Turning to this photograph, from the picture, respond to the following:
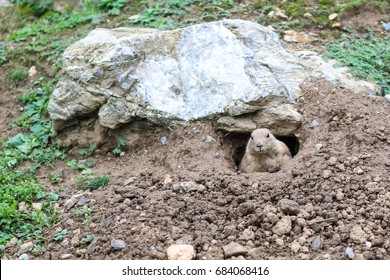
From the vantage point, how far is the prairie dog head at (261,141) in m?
7.32

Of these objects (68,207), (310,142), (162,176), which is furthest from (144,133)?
(310,142)

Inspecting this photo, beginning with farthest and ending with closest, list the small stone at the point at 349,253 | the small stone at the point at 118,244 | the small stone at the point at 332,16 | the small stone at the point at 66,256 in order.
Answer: the small stone at the point at 332,16 → the small stone at the point at 66,256 → the small stone at the point at 118,244 → the small stone at the point at 349,253

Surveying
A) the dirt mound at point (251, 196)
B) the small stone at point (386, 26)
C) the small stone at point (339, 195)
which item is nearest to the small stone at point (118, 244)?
the dirt mound at point (251, 196)

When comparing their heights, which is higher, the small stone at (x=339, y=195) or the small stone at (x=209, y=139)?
the small stone at (x=339, y=195)

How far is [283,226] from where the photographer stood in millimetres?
5852

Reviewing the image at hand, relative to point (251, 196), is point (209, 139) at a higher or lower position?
lower

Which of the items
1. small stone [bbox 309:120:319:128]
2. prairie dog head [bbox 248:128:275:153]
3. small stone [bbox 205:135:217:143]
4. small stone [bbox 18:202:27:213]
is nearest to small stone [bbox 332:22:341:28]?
small stone [bbox 309:120:319:128]

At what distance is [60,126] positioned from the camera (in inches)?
321

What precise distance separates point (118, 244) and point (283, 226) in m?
1.50

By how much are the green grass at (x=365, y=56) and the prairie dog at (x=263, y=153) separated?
1368mm

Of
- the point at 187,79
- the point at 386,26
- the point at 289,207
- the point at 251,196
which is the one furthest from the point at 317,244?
the point at 386,26

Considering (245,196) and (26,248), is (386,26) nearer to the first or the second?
(245,196)

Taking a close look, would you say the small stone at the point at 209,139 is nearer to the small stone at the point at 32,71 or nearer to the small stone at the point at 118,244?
the small stone at the point at 118,244
